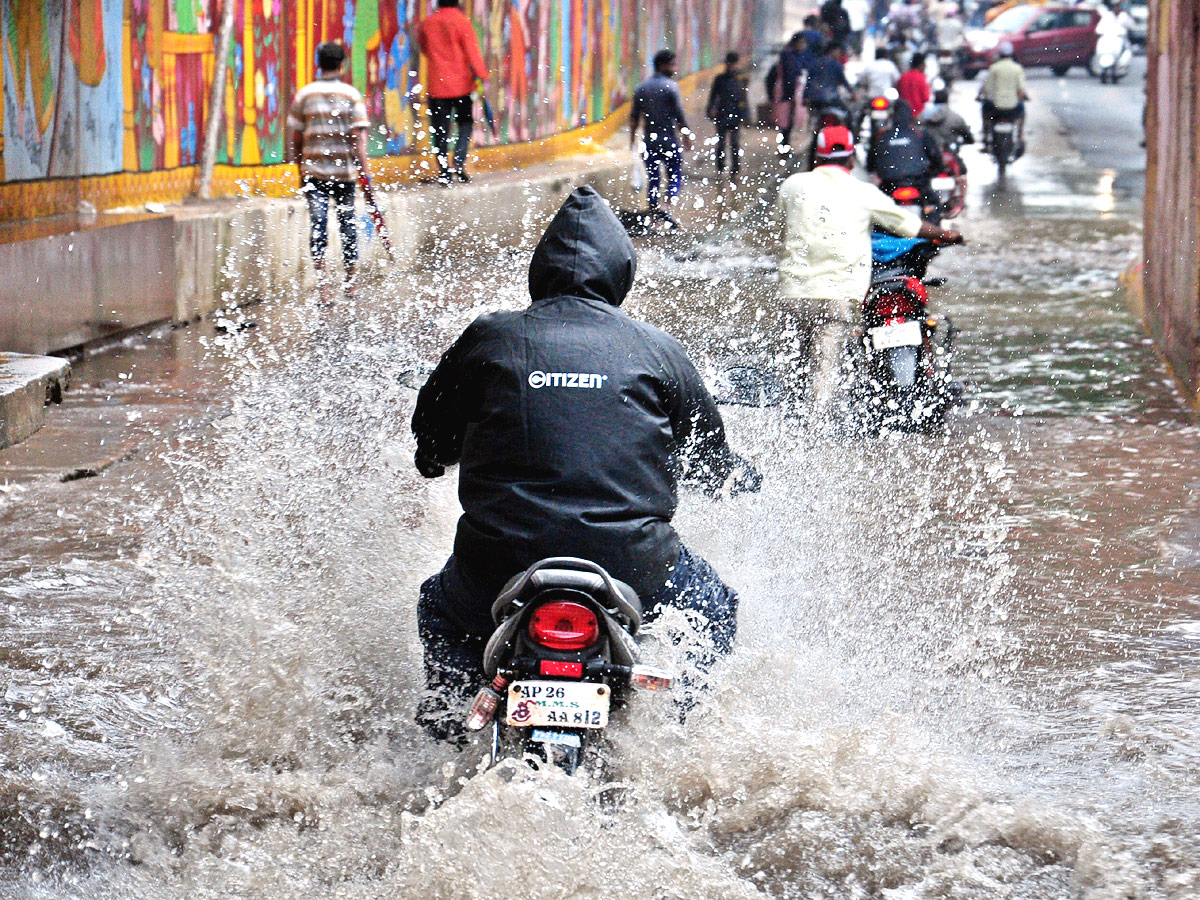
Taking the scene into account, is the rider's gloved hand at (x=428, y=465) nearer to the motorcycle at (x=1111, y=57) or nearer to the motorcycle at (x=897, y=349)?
the motorcycle at (x=897, y=349)

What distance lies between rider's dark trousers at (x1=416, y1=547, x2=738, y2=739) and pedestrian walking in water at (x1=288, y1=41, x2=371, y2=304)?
8809 millimetres

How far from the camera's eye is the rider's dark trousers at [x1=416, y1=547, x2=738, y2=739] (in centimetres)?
403

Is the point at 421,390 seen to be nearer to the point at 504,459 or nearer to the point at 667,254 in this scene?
the point at 504,459

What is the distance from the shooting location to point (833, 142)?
8328mm

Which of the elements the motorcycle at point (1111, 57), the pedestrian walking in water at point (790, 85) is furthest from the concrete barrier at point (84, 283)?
the motorcycle at point (1111, 57)

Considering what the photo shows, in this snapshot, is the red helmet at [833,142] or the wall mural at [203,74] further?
the wall mural at [203,74]

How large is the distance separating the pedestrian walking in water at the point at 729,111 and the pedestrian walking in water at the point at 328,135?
11211 millimetres

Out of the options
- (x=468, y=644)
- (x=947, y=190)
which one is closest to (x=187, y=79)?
(x=947, y=190)

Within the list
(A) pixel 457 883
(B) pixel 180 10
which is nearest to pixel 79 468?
(A) pixel 457 883

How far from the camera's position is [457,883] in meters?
3.69

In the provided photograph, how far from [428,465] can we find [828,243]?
443 centimetres

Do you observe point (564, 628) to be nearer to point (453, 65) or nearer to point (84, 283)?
point (84, 283)

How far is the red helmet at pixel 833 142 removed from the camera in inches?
326

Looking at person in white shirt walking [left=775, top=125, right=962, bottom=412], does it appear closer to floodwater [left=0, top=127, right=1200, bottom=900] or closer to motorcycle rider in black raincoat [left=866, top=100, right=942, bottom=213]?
floodwater [left=0, top=127, right=1200, bottom=900]
